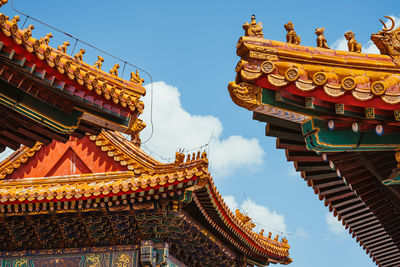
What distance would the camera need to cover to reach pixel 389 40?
584 cm

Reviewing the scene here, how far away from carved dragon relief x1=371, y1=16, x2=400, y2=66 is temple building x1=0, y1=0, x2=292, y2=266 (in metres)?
4.42

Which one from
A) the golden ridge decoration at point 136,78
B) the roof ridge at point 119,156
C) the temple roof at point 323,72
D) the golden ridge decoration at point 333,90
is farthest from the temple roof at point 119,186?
A: the golden ridge decoration at point 333,90

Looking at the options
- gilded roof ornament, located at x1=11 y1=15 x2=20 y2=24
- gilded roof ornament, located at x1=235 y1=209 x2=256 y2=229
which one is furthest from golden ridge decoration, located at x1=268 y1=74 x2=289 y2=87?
gilded roof ornament, located at x1=235 y1=209 x2=256 y2=229

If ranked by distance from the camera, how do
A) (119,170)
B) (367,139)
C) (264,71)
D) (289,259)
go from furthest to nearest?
1. (289,259)
2. (119,170)
3. (367,139)
4. (264,71)

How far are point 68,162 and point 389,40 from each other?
40.8 feet

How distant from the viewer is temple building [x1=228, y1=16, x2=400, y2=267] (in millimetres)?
5195

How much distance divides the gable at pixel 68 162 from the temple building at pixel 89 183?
0.10ft

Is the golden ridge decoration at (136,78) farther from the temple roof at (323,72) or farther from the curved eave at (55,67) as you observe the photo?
the temple roof at (323,72)

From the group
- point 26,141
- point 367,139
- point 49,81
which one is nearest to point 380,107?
point 367,139

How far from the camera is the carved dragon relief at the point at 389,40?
579cm

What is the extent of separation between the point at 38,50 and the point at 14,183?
31.7 ft

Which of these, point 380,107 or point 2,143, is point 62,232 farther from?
point 380,107

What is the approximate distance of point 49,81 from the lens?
777 centimetres

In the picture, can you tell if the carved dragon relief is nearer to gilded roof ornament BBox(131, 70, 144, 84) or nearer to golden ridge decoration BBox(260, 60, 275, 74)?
golden ridge decoration BBox(260, 60, 275, 74)
